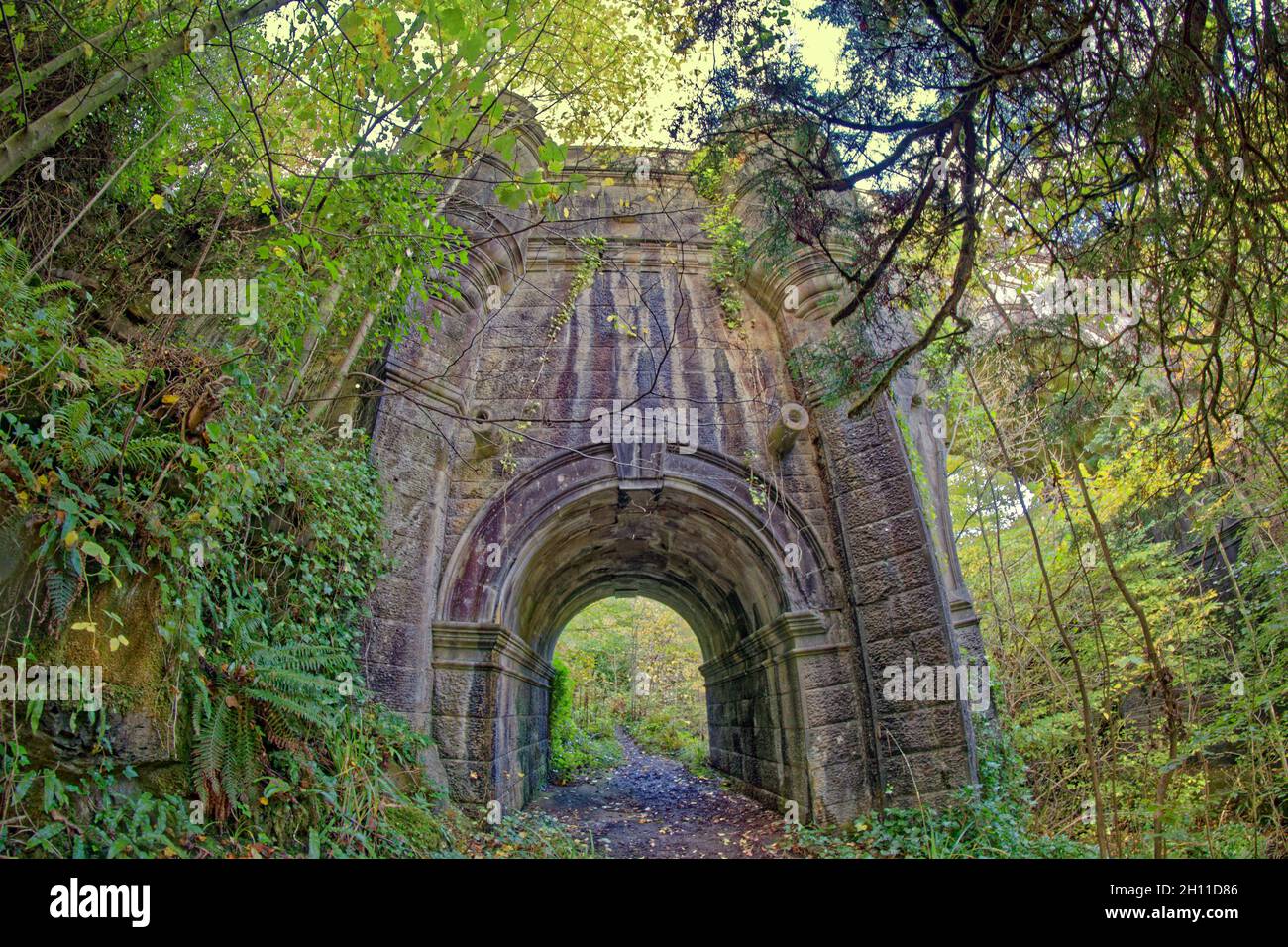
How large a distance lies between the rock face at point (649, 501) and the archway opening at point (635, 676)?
10.2 metres

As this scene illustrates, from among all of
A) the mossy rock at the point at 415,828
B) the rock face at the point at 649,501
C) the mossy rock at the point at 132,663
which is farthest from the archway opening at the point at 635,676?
the mossy rock at the point at 132,663

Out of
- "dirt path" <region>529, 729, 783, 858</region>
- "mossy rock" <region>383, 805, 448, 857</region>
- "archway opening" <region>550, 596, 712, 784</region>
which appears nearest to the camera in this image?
"mossy rock" <region>383, 805, 448, 857</region>

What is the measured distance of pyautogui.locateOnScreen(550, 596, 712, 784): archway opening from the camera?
18.1m

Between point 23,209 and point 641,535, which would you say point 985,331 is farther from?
point 23,209

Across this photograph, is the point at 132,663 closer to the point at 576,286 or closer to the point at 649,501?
the point at 649,501

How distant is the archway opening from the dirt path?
280 inches

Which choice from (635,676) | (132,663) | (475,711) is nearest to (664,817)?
(475,711)

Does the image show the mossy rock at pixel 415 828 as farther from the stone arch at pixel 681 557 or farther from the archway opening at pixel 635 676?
the archway opening at pixel 635 676

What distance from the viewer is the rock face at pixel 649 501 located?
5.47 m

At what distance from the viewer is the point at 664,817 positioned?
24.5 ft

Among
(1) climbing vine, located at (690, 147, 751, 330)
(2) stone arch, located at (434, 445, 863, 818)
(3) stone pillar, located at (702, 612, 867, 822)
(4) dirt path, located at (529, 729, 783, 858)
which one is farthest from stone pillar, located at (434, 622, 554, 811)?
(1) climbing vine, located at (690, 147, 751, 330)

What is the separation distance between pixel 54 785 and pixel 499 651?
354 centimetres

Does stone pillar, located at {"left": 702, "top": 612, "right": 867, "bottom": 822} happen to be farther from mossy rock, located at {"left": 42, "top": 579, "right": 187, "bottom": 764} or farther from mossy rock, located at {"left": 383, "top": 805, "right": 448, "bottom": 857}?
mossy rock, located at {"left": 42, "top": 579, "right": 187, "bottom": 764}
